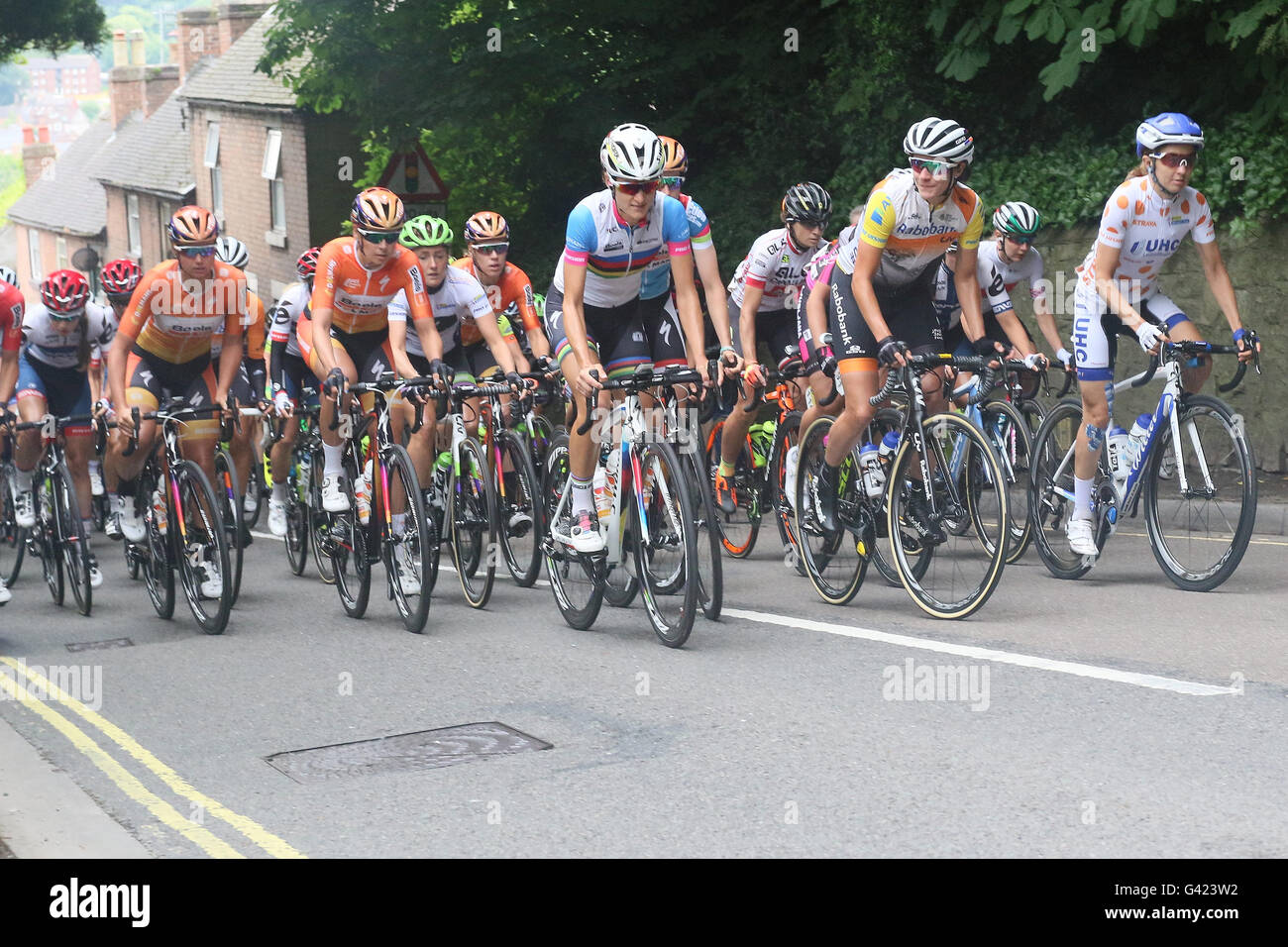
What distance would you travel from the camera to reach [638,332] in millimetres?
8148

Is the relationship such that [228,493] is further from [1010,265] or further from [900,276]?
[1010,265]

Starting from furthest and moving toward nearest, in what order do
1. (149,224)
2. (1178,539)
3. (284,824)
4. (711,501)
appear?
(149,224) → (1178,539) → (711,501) → (284,824)

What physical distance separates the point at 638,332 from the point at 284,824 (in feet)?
12.0

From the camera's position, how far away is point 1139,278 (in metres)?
A: 8.48

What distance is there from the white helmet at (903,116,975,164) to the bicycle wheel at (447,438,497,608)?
288cm

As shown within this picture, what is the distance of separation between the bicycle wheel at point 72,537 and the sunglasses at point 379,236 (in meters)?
2.29

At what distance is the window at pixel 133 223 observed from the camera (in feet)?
153

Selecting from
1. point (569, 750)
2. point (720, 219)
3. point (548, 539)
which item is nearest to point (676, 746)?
point (569, 750)

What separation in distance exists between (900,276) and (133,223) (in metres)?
42.3

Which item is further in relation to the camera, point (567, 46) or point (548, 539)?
point (567, 46)

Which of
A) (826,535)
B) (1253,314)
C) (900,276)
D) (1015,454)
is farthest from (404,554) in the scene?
(1253,314)

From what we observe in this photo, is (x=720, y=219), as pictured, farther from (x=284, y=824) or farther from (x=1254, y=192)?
(x=284, y=824)

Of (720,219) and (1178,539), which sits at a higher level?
(720,219)

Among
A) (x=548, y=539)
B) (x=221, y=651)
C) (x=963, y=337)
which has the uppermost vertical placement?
(x=963, y=337)
